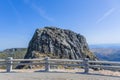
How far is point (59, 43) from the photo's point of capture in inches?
3260

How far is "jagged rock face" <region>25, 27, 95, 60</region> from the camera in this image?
70.5 meters

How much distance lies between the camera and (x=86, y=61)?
2259cm

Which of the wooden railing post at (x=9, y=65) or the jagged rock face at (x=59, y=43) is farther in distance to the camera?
the jagged rock face at (x=59, y=43)

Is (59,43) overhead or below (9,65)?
overhead

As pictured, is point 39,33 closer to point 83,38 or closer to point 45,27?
point 45,27

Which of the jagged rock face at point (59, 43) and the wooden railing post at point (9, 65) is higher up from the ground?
the jagged rock face at point (59, 43)

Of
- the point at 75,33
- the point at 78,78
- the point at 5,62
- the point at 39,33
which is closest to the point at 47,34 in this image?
the point at 39,33

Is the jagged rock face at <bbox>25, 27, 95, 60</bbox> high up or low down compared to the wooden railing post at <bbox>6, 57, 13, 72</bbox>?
up

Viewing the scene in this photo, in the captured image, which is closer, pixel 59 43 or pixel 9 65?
pixel 9 65

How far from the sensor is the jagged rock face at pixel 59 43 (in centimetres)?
7050

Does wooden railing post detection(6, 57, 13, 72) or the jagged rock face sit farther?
the jagged rock face

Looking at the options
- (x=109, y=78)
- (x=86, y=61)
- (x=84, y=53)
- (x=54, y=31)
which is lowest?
(x=109, y=78)

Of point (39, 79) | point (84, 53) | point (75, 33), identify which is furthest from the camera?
point (75, 33)

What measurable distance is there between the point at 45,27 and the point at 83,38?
2742cm
